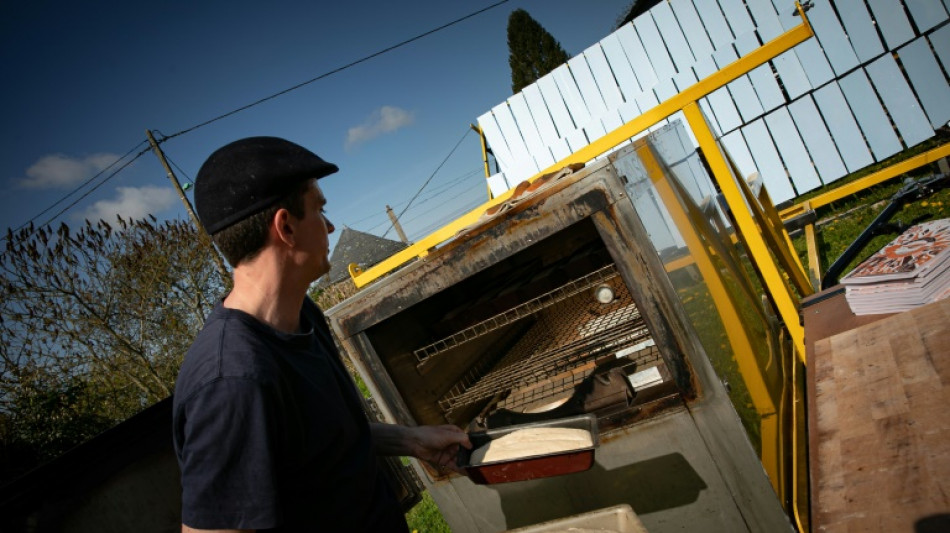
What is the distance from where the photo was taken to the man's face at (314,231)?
5.01ft

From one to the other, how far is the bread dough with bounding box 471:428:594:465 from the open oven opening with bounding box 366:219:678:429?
321 millimetres

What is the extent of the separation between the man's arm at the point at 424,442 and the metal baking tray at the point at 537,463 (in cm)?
5

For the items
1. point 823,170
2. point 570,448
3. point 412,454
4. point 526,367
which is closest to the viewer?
point 570,448

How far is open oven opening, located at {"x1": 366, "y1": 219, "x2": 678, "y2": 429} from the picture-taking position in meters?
1.97

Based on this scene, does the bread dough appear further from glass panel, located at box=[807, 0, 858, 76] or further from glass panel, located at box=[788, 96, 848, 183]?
glass panel, located at box=[807, 0, 858, 76]

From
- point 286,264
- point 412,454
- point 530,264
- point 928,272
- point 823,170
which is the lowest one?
point 823,170

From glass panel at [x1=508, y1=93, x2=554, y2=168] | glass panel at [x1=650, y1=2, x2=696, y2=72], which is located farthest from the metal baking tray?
glass panel at [x1=650, y1=2, x2=696, y2=72]

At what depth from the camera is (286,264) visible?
149 centimetres

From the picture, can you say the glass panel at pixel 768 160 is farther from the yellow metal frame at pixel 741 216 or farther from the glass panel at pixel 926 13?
the yellow metal frame at pixel 741 216

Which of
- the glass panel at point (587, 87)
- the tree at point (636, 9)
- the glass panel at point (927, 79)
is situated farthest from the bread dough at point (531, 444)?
the tree at point (636, 9)

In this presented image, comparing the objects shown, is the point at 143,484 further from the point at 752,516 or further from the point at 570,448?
the point at 752,516

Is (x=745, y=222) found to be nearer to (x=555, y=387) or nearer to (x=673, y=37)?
(x=555, y=387)

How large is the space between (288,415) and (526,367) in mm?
1200

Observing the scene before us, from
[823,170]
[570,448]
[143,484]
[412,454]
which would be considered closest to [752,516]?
[570,448]
